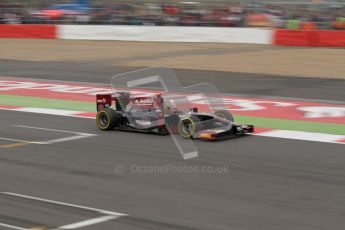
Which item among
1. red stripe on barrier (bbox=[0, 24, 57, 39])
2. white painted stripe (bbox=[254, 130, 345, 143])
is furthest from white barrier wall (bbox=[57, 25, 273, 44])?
white painted stripe (bbox=[254, 130, 345, 143])

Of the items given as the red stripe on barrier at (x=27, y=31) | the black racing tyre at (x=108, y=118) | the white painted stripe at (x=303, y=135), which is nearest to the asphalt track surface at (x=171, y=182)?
the black racing tyre at (x=108, y=118)

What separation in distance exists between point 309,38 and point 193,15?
7.17 m

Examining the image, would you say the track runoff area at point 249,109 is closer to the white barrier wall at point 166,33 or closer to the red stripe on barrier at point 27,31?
the white barrier wall at point 166,33

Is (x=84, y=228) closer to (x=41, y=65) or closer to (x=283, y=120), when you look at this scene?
(x=283, y=120)

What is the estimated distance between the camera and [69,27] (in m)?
36.0

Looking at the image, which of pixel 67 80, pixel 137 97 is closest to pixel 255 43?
pixel 67 80

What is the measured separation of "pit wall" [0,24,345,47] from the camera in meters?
28.6

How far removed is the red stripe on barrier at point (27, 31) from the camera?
36156mm

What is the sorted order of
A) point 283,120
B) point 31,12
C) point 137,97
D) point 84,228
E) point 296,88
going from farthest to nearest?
point 31,12 → point 296,88 → point 283,120 → point 137,97 → point 84,228

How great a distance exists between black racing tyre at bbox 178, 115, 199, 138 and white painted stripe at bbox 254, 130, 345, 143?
4.66 feet

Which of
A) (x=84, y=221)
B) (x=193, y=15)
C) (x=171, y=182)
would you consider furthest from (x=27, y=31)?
(x=84, y=221)

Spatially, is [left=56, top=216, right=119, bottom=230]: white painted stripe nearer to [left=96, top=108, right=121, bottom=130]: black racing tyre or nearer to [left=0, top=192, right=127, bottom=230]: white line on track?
[left=0, top=192, right=127, bottom=230]: white line on track

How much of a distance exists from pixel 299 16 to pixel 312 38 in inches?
128

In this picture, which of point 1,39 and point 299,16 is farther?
point 1,39
